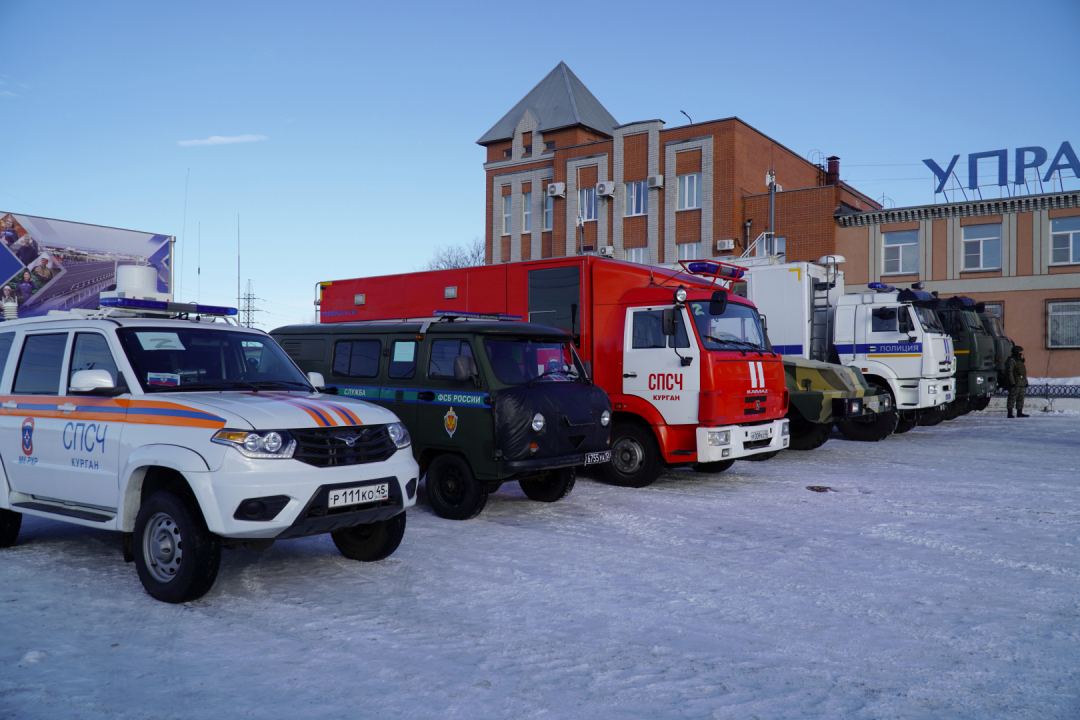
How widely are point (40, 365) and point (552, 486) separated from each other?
5297mm

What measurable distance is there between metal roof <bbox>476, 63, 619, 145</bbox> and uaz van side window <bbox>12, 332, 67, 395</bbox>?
135 feet

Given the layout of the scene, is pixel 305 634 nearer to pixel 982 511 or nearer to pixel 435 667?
pixel 435 667

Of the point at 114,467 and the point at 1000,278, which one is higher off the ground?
the point at 1000,278

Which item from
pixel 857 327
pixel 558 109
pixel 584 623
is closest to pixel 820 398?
pixel 857 327

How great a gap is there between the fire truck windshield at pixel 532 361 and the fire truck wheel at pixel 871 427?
29.5 ft

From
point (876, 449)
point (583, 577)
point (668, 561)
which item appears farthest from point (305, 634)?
point (876, 449)

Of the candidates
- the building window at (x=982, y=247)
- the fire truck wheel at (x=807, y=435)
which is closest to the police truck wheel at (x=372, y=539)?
the fire truck wheel at (x=807, y=435)

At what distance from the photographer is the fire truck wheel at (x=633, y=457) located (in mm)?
10555

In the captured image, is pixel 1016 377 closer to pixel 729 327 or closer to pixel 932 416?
pixel 932 416

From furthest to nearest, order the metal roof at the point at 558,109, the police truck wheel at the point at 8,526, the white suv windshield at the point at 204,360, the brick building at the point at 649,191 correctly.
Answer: the metal roof at the point at 558,109, the brick building at the point at 649,191, the police truck wheel at the point at 8,526, the white suv windshield at the point at 204,360

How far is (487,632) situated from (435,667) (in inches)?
24.7

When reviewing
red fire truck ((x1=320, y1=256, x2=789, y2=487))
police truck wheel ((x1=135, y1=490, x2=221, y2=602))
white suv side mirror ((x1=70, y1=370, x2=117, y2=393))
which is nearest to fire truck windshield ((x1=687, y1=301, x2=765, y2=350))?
red fire truck ((x1=320, y1=256, x2=789, y2=487))

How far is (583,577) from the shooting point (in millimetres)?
6191

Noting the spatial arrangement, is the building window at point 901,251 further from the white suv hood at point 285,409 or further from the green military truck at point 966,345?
the white suv hood at point 285,409
